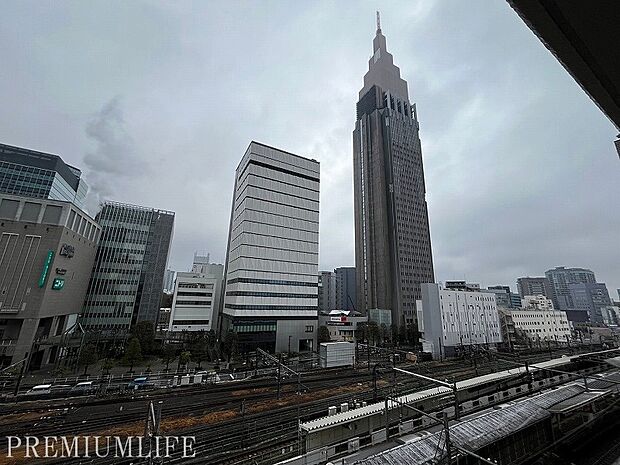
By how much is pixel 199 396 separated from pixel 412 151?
113m

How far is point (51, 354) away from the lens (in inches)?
1711

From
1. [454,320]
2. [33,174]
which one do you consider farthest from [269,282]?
[33,174]

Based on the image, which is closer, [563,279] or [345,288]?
[345,288]

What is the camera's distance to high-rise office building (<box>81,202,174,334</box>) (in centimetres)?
5869

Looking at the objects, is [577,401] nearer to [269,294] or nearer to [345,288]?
[269,294]

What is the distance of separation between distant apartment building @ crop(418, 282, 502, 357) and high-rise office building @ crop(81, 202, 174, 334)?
190ft

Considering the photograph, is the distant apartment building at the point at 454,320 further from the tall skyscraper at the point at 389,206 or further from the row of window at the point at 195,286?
the row of window at the point at 195,286

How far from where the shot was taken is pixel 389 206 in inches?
4016

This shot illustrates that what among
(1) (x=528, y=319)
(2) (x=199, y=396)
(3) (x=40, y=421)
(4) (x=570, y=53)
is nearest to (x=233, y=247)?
(2) (x=199, y=396)

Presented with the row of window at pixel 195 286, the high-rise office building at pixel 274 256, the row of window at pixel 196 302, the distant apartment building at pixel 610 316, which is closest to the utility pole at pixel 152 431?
the high-rise office building at pixel 274 256

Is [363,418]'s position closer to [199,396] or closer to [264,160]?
[199,396]

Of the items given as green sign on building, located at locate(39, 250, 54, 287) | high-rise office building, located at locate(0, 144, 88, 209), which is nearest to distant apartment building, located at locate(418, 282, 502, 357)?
green sign on building, located at locate(39, 250, 54, 287)

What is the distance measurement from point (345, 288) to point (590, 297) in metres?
128

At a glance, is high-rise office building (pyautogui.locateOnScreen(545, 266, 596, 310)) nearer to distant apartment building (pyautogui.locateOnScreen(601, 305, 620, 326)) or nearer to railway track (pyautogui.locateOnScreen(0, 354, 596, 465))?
distant apartment building (pyautogui.locateOnScreen(601, 305, 620, 326))
